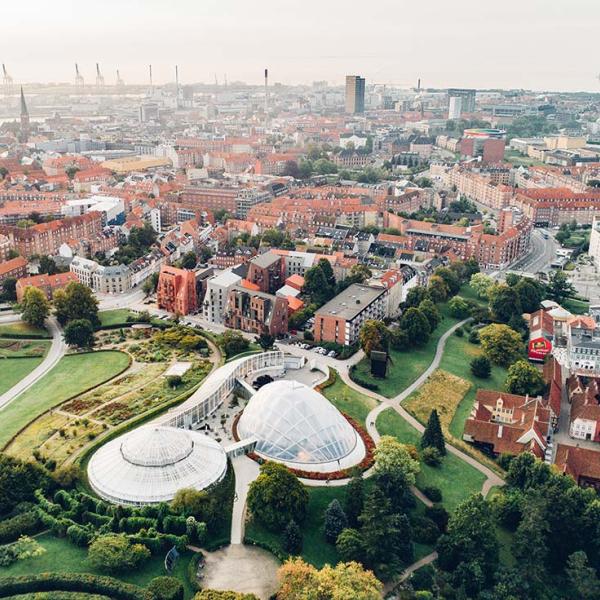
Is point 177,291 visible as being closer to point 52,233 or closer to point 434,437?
point 52,233

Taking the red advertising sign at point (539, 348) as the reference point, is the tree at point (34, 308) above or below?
above

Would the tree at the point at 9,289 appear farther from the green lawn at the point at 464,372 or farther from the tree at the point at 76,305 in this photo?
the green lawn at the point at 464,372

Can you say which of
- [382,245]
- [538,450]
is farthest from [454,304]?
[538,450]

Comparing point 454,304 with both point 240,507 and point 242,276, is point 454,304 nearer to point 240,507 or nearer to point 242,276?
point 242,276

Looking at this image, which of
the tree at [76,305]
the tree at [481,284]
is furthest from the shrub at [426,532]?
the tree at [481,284]

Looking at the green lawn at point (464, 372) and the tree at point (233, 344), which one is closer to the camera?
the green lawn at point (464, 372)

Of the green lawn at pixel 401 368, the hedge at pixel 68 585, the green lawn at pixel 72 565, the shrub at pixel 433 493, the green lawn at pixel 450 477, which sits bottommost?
the green lawn at pixel 450 477

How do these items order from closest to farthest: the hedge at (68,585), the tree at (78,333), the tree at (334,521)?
the hedge at (68,585), the tree at (334,521), the tree at (78,333)
